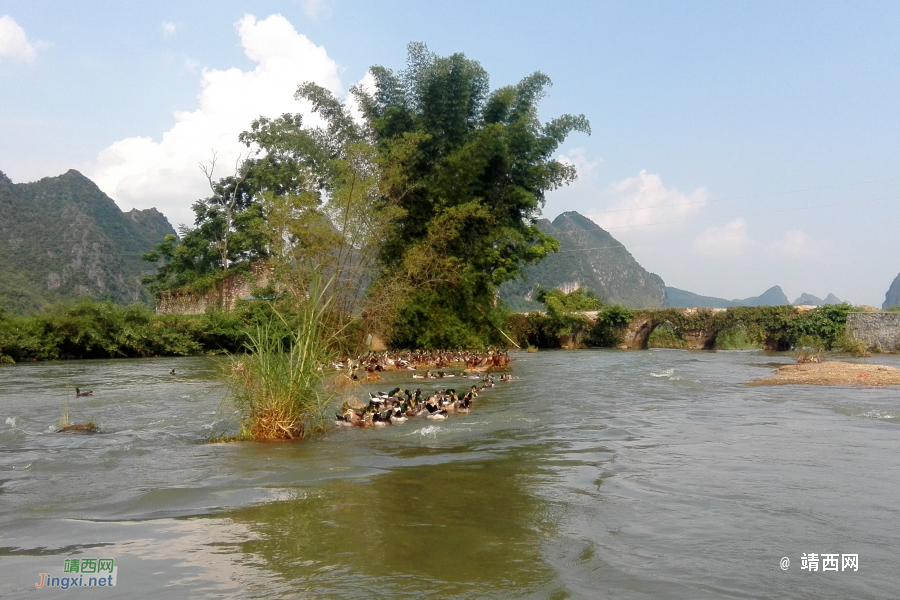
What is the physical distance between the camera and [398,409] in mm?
10117

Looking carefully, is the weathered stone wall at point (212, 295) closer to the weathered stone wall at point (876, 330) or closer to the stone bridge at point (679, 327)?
the stone bridge at point (679, 327)

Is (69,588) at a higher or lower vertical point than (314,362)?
lower

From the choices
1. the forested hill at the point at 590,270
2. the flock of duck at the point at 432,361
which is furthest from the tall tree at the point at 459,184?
the forested hill at the point at 590,270

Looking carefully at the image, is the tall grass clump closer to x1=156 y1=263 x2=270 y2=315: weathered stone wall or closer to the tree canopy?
the tree canopy

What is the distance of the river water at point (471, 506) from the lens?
3768mm

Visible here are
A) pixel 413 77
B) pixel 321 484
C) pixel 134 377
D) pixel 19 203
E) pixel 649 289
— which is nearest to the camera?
pixel 321 484

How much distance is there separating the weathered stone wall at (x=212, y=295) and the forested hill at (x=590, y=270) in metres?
41.2

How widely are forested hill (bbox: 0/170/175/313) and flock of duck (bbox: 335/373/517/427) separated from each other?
3034 centimetres

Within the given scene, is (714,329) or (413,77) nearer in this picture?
(413,77)

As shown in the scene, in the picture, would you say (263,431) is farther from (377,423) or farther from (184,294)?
(184,294)

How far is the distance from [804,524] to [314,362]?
5278 mm

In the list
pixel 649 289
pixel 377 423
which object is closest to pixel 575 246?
pixel 649 289

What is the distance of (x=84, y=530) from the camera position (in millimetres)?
4609

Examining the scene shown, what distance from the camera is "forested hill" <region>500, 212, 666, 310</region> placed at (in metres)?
84.9
